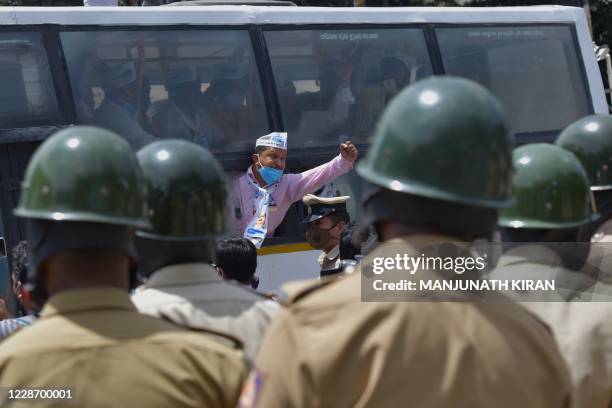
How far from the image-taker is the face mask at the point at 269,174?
7043 mm

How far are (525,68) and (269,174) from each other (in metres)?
3.03

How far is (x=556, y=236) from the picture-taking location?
278 centimetres

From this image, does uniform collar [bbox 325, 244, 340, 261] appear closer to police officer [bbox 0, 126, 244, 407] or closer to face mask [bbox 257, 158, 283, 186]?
face mask [bbox 257, 158, 283, 186]

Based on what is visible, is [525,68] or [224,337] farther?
[525,68]

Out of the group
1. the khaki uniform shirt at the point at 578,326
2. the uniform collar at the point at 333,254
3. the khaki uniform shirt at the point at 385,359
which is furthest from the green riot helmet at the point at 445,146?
the uniform collar at the point at 333,254

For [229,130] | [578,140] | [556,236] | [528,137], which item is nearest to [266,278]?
[229,130]

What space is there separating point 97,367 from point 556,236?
1.35 meters

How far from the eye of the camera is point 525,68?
29.1 feet

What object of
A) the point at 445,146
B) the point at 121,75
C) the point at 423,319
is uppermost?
the point at 121,75

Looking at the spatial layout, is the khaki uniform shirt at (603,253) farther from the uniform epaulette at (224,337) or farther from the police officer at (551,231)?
the uniform epaulette at (224,337)

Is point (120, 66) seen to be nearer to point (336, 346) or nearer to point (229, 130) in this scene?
point (229, 130)

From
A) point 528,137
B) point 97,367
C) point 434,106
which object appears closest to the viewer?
point 434,106

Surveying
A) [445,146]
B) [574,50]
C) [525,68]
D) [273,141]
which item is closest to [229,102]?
[273,141]

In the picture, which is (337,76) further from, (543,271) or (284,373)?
(284,373)
